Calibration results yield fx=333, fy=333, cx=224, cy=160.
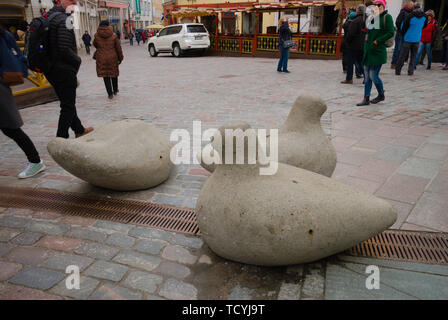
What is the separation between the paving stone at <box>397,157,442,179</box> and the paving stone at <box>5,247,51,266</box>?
3.56 meters

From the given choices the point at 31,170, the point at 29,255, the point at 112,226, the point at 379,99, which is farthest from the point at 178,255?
the point at 379,99

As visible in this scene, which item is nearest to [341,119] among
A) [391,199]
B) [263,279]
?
[391,199]

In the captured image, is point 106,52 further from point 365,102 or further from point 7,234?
point 7,234

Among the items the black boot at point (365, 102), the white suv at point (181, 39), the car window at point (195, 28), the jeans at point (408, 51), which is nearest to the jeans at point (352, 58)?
the jeans at point (408, 51)

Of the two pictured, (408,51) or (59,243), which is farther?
(408,51)

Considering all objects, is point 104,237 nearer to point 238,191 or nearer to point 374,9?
point 238,191

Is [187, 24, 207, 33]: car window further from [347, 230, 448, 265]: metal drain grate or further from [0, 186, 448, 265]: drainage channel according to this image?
[347, 230, 448, 265]: metal drain grate

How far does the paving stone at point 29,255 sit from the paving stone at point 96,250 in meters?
0.23

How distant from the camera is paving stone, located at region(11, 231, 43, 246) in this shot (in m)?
2.56

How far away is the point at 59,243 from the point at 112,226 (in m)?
0.41

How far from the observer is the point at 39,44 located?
4.04m

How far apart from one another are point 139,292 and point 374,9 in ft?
21.8
